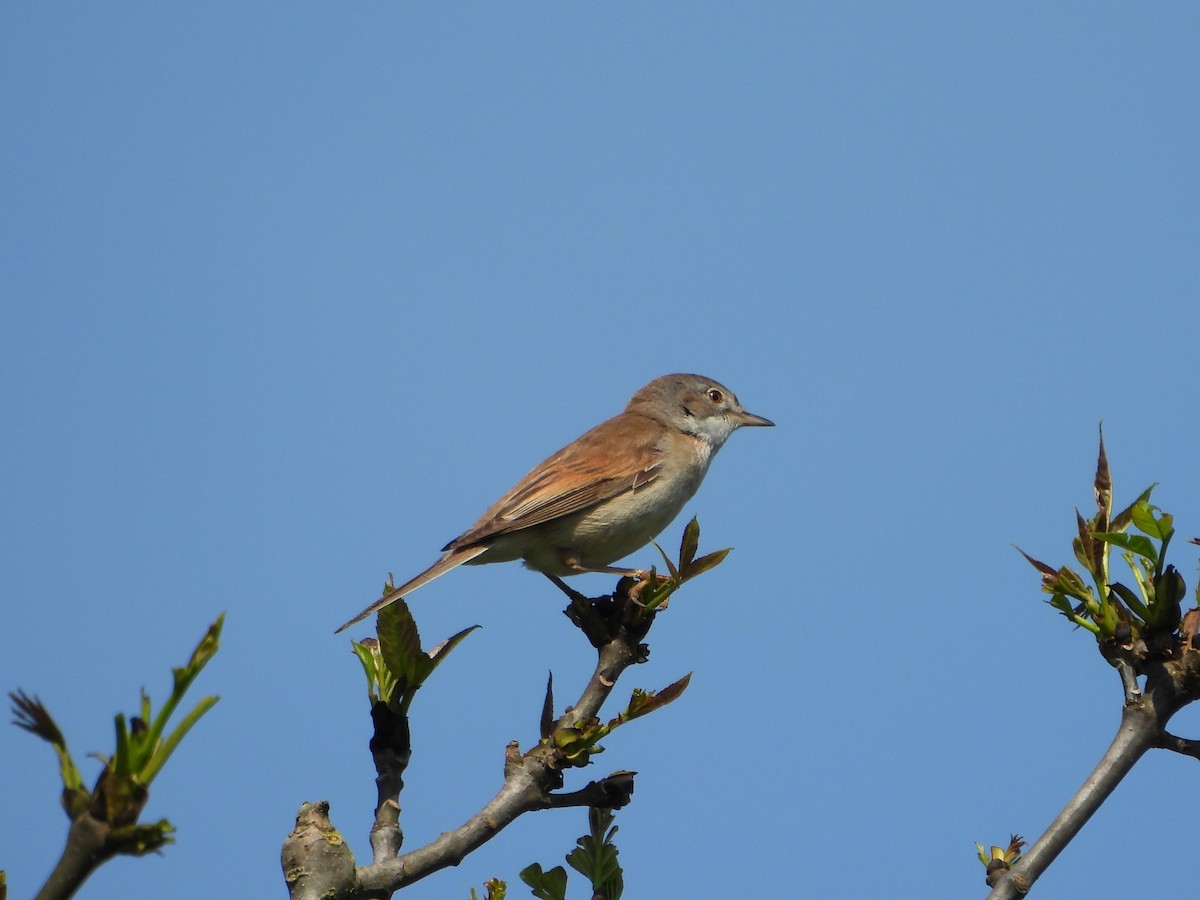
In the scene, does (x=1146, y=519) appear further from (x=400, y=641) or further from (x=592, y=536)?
(x=592, y=536)

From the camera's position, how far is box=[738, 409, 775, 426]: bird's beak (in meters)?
10.9

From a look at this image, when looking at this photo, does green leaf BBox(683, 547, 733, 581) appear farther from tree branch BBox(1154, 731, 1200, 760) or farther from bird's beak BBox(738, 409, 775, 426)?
bird's beak BBox(738, 409, 775, 426)

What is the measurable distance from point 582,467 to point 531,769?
4546mm

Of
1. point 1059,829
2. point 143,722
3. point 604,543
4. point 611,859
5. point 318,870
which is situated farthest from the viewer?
point 604,543

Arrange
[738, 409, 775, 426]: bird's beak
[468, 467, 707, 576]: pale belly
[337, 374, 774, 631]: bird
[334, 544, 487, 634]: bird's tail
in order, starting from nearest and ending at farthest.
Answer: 1. [334, 544, 487, 634]: bird's tail
2. [337, 374, 774, 631]: bird
3. [468, 467, 707, 576]: pale belly
4. [738, 409, 775, 426]: bird's beak

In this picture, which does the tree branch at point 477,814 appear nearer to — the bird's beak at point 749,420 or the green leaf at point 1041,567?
the green leaf at point 1041,567

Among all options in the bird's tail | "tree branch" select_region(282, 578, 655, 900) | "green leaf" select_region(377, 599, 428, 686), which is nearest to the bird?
the bird's tail

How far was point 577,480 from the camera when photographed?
8.30m

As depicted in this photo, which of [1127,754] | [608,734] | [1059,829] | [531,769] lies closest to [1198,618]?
[1127,754]

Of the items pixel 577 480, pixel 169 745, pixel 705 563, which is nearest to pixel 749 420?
pixel 577 480

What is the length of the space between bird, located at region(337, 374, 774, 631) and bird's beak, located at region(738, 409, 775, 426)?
1.13 meters

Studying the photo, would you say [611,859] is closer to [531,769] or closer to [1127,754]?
[531,769]

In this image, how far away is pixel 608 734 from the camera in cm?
409

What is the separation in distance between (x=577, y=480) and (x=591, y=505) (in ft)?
0.82
